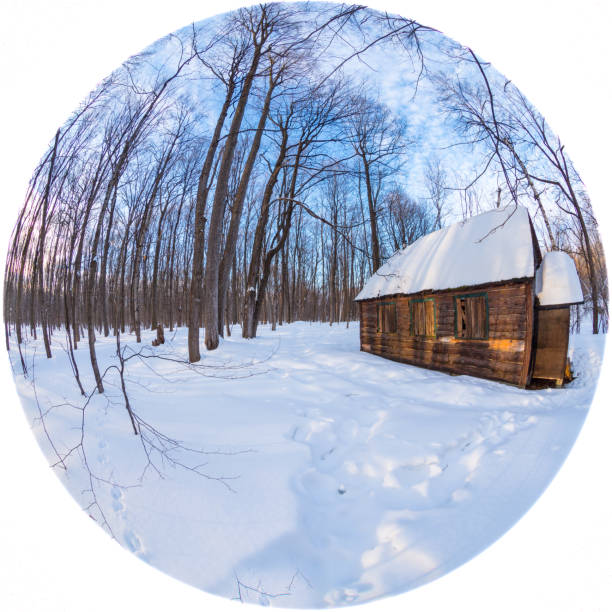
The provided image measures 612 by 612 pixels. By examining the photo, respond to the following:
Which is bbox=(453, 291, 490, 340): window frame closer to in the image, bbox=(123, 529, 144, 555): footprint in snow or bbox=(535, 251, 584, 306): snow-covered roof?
bbox=(535, 251, 584, 306): snow-covered roof

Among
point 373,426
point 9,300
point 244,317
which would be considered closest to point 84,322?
point 9,300

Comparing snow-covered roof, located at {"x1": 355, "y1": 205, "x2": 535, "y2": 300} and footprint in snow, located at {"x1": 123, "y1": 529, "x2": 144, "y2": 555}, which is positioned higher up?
snow-covered roof, located at {"x1": 355, "y1": 205, "x2": 535, "y2": 300}

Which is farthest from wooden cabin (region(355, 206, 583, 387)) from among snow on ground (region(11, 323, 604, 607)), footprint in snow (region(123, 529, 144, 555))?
footprint in snow (region(123, 529, 144, 555))

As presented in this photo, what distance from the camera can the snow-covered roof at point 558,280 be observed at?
1410 mm

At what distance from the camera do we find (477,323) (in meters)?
4.89

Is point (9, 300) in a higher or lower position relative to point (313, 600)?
higher

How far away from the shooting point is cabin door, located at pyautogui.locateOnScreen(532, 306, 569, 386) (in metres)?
1.49

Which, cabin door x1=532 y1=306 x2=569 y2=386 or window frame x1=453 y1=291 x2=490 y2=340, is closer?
cabin door x1=532 y1=306 x2=569 y2=386

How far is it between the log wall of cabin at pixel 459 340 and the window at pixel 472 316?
0.09m

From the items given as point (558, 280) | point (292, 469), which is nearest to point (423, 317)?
point (558, 280)

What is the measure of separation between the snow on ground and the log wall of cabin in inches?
62.6

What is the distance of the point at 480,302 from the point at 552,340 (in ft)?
11.9

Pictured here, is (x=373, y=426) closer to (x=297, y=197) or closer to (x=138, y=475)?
(x=138, y=475)

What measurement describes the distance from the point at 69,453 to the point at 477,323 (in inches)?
222
